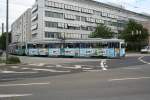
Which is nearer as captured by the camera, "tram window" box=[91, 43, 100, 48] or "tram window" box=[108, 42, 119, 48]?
"tram window" box=[108, 42, 119, 48]

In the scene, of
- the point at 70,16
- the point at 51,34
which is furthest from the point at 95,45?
the point at 70,16

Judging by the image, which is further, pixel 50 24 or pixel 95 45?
pixel 50 24

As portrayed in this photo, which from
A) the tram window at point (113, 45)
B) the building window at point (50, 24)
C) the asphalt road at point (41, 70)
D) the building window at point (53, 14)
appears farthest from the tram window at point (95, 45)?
the building window at point (53, 14)

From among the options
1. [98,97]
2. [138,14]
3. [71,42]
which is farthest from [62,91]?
[138,14]

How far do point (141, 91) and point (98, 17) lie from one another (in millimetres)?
90228

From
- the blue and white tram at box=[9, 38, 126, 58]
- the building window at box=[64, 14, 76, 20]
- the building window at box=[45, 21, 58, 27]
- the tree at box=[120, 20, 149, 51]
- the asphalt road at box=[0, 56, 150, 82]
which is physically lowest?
the asphalt road at box=[0, 56, 150, 82]

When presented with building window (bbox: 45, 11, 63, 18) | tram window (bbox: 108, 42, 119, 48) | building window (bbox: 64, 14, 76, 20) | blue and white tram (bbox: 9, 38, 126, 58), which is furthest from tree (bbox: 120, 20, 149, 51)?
tram window (bbox: 108, 42, 119, 48)

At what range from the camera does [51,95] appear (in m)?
9.06

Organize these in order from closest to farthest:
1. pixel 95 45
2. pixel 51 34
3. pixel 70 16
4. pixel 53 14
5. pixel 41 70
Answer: pixel 41 70 < pixel 95 45 < pixel 51 34 < pixel 53 14 < pixel 70 16

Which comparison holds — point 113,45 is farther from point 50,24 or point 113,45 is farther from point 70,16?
point 70,16

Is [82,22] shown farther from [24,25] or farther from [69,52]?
[69,52]

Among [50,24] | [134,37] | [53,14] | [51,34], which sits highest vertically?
[53,14]

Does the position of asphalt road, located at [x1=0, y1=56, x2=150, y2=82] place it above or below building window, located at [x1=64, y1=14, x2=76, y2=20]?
below

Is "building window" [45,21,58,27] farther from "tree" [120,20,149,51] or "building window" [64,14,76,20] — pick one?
"tree" [120,20,149,51]
